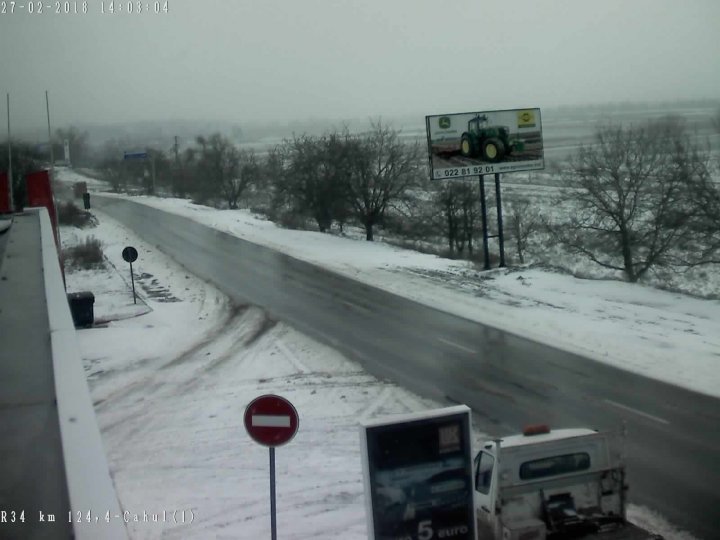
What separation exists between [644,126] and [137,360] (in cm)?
2984

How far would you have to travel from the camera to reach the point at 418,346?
17.2 metres

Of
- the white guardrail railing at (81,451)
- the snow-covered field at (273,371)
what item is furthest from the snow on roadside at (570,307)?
the white guardrail railing at (81,451)

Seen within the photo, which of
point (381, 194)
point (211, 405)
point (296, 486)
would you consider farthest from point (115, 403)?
point (381, 194)

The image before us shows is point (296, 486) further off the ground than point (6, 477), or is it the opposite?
point (6, 477)

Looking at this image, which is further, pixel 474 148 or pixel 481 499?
pixel 474 148

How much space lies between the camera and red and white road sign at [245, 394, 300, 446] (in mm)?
7320

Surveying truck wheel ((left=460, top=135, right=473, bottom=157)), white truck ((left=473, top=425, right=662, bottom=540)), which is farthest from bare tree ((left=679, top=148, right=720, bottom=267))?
white truck ((left=473, top=425, right=662, bottom=540))

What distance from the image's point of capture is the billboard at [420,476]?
6074 millimetres

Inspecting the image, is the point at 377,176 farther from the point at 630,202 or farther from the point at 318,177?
the point at 630,202

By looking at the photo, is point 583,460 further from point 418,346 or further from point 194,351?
point 194,351

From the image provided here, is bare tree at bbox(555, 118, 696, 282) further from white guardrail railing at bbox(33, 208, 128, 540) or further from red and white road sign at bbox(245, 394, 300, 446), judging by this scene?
white guardrail railing at bbox(33, 208, 128, 540)

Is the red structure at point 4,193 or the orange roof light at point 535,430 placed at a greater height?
the red structure at point 4,193

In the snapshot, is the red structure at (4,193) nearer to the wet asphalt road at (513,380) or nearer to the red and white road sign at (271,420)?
the wet asphalt road at (513,380)

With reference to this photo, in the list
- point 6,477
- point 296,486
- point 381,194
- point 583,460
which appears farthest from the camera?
point 381,194
